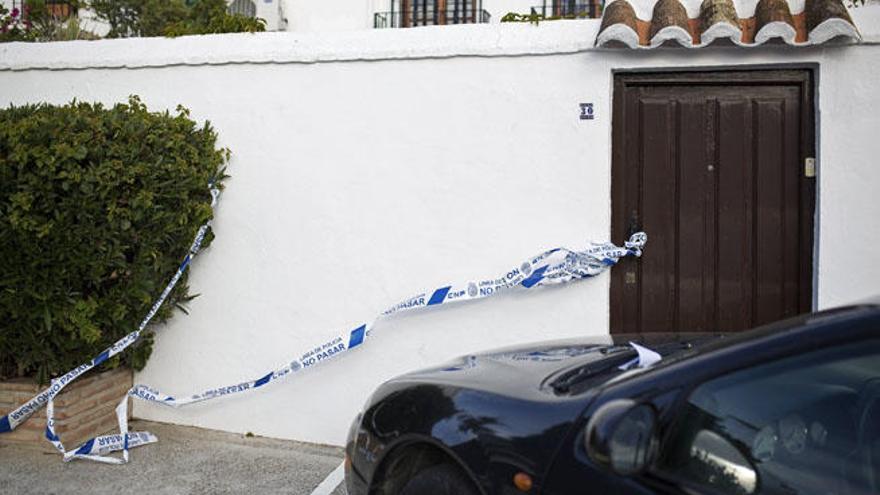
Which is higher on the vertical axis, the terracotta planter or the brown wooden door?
the brown wooden door

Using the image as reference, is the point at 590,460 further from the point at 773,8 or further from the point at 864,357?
the point at 773,8

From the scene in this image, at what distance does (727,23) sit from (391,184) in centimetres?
238

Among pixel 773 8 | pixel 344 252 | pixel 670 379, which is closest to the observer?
pixel 670 379

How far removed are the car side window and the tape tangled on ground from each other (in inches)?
122

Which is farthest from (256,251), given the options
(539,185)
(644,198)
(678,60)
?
(678,60)

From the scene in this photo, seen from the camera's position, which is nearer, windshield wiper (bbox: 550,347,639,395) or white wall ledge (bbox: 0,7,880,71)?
windshield wiper (bbox: 550,347,639,395)

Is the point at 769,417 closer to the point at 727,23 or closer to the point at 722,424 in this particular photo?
the point at 722,424

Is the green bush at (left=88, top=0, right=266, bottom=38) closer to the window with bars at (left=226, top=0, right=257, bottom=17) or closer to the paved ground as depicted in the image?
the window with bars at (left=226, top=0, right=257, bottom=17)

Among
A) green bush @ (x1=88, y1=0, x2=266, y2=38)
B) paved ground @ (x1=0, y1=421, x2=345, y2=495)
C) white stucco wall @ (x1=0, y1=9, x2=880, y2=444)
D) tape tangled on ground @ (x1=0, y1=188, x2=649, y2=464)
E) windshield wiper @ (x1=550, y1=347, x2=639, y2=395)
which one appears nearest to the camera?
windshield wiper @ (x1=550, y1=347, x2=639, y2=395)

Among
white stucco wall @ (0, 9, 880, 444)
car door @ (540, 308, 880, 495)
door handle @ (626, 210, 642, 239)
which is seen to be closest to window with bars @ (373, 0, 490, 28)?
white stucco wall @ (0, 9, 880, 444)

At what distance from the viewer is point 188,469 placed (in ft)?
17.2

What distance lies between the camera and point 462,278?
5.65 metres

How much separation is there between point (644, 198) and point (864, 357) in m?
3.38

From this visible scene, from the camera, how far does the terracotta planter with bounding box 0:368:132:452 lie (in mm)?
5484
